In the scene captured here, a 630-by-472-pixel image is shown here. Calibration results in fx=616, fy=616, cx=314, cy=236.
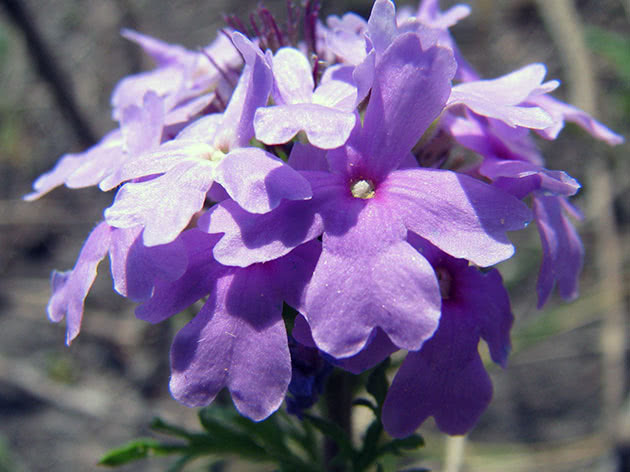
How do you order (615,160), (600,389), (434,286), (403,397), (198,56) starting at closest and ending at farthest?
(434,286)
(403,397)
(198,56)
(600,389)
(615,160)

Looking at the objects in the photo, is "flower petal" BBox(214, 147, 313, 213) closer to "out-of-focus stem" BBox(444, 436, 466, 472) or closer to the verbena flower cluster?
the verbena flower cluster

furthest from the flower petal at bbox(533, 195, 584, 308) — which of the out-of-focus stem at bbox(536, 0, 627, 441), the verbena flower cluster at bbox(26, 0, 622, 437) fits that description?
the out-of-focus stem at bbox(536, 0, 627, 441)

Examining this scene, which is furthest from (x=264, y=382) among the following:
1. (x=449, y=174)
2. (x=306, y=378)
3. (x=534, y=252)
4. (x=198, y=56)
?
(x=534, y=252)

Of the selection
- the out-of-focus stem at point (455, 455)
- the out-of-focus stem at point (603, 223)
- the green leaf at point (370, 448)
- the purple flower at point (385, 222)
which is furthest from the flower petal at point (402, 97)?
the out-of-focus stem at point (603, 223)

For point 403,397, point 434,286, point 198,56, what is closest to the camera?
point 434,286

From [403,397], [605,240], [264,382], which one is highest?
[264,382]

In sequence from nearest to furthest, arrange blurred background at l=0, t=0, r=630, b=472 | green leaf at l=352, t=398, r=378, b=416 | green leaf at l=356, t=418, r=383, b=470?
green leaf at l=352, t=398, r=378, b=416 < green leaf at l=356, t=418, r=383, b=470 < blurred background at l=0, t=0, r=630, b=472

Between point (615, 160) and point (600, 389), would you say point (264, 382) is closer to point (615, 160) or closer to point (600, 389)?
point (600, 389)
